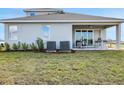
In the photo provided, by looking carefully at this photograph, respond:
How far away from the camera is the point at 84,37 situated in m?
18.9

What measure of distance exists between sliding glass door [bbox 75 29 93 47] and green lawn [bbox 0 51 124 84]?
4.47 metres

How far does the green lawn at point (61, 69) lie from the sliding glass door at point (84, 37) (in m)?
4.47

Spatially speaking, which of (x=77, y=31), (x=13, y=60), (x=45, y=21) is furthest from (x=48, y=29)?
(x=13, y=60)

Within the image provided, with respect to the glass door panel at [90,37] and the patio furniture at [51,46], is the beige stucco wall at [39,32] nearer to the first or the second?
the patio furniture at [51,46]

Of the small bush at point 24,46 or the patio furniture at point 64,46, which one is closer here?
the patio furniture at point 64,46

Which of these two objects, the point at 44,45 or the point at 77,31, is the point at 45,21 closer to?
the point at 44,45

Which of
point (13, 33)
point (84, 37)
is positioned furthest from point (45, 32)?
point (84, 37)

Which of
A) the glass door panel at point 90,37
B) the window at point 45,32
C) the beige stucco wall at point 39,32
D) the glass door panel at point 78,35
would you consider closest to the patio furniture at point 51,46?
the beige stucco wall at point 39,32

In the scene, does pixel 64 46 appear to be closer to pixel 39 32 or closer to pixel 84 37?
pixel 39 32

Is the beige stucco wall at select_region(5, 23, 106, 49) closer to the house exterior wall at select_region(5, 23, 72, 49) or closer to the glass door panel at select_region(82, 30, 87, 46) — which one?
the house exterior wall at select_region(5, 23, 72, 49)

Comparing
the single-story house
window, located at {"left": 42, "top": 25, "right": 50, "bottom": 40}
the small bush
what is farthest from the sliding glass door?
the small bush

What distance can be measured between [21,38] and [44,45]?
144 centimetres

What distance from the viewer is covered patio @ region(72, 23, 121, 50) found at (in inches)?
693

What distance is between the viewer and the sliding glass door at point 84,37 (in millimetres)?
18403
